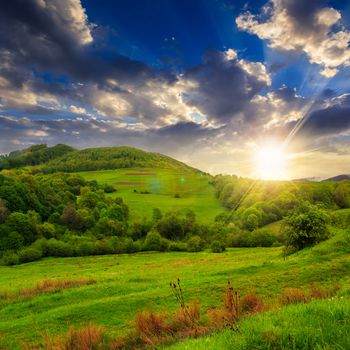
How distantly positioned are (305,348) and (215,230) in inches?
3825

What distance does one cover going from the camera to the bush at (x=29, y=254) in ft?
264

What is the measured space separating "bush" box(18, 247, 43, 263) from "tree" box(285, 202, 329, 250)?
6876 centimetres

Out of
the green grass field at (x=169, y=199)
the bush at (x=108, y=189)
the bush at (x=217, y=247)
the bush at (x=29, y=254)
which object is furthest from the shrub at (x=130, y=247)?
the bush at (x=108, y=189)

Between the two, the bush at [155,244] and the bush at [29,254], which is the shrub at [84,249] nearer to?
the bush at [29,254]

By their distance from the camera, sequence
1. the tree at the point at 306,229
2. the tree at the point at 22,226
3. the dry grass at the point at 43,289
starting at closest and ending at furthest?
the dry grass at the point at 43,289
the tree at the point at 306,229
the tree at the point at 22,226

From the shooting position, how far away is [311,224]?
3375cm

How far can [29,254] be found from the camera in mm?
81062

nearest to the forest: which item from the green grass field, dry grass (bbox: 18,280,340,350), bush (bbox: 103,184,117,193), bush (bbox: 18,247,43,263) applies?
bush (bbox: 18,247,43,263)

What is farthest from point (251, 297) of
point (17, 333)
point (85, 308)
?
point (17, 333)

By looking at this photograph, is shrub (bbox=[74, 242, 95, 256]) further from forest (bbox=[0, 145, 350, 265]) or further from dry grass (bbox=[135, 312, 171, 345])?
dry grass (bbox=[135, 312, 171, 345])

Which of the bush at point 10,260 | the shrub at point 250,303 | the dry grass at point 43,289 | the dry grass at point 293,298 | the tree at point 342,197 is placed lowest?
the bush at point 10,260

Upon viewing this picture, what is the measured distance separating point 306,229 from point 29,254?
233 ft

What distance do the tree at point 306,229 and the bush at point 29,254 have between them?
68.8 metres

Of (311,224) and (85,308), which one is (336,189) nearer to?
(311,224)
